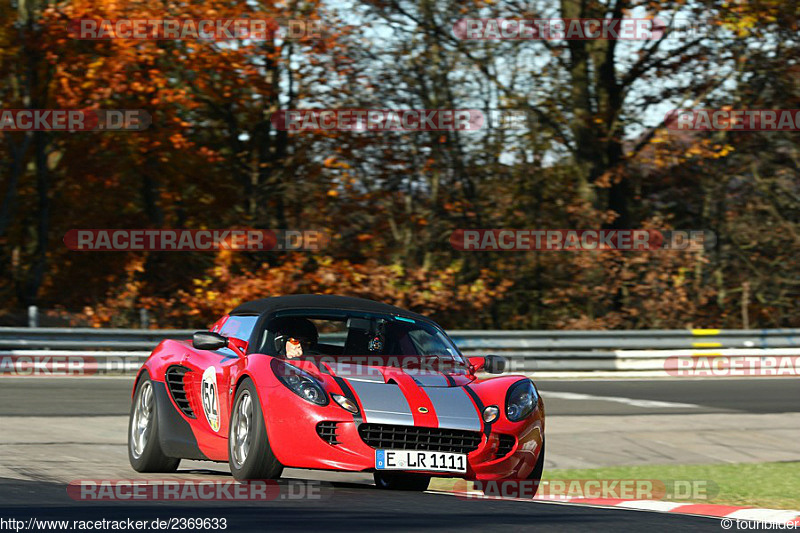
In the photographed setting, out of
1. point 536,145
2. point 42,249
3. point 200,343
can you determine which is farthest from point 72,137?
point 200,343

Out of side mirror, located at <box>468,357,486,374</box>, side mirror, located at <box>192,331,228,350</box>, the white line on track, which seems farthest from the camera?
the white line on track

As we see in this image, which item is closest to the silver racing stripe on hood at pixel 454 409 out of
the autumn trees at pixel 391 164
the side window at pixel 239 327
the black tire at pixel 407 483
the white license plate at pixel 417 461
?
the white license plate at pixel 417 461

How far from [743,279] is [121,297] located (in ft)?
42.3

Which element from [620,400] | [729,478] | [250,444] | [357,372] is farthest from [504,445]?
[620,400]

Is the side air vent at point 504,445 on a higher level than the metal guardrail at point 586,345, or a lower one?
higher

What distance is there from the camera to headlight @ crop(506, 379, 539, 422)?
26.0 ft

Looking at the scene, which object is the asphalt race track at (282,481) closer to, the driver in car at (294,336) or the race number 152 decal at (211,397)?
the race number 152 decal at (211,397)

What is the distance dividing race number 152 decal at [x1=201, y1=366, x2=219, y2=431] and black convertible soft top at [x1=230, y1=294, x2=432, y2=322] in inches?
21.3

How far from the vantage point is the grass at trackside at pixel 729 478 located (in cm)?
891

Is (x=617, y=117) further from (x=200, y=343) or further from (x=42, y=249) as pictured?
(x=200, y=343)

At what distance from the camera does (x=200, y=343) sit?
829 cm

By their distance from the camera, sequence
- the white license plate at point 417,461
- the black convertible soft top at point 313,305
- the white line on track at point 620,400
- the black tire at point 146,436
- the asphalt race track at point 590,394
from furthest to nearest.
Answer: the white line on track at point 620,400, the asphalt race track at point 590,394, the black tire at point 146,436, the black convertible soft top at point 313,305, the white license plate at point 417,461

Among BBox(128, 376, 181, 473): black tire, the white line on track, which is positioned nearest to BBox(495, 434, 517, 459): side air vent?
BBox(128, 376, 181, 473): black tire

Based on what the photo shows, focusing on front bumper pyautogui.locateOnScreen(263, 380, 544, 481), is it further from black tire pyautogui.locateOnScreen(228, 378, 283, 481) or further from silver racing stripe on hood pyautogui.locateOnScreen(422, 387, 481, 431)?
silver racing stripe on hood pyautogui.locateOnScreen(422, 387, 481, 431)
